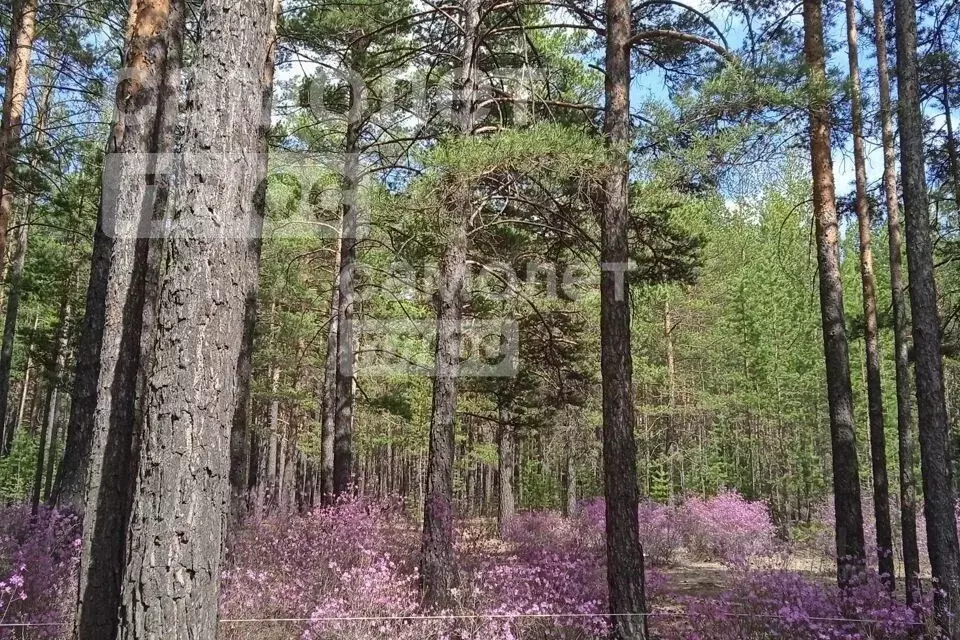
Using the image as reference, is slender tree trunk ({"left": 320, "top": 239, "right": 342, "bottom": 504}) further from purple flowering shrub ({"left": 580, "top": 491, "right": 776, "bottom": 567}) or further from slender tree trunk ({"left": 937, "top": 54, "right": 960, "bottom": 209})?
slender tree trunk ({"left": 937, "top": 54, "right": 960, "bottom": 209})

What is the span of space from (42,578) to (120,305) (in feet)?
7.91

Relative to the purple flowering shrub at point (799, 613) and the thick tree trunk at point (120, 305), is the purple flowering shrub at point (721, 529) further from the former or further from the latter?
the thick tree trunk at point (120, 305)

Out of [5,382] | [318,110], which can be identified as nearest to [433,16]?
[318,110]

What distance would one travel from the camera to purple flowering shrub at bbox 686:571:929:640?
5035 millimetres

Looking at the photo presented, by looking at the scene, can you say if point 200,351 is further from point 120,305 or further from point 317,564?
point 317,564

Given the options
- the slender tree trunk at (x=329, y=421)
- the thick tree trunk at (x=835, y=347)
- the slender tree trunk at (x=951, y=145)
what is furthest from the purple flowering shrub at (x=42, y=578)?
the slender tree trunk at (x=951, y=145)

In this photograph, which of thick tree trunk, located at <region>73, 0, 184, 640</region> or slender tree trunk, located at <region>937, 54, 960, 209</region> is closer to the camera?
thick tree trunk, located at <region>73, 0, 184, 640</region>

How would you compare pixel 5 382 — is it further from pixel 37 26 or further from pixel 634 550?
pixel 634 550

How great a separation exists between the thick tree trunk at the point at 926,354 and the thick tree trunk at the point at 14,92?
1050 centimetres

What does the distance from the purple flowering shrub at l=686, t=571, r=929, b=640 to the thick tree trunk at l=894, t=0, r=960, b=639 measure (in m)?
0.44

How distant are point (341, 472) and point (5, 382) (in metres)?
7.68

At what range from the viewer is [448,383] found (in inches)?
257

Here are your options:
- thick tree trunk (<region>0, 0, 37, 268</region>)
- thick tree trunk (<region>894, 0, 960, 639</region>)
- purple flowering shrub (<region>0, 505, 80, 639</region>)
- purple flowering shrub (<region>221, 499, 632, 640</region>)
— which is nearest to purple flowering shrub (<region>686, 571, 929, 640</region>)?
thick tree trunk (<region>894, 0, 960, 639</region>)

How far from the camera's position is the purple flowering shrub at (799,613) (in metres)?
5.04
